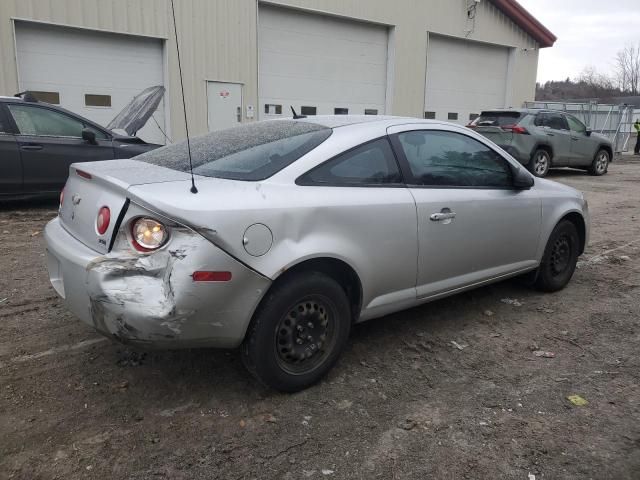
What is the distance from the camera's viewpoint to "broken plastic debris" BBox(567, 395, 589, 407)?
122 inches

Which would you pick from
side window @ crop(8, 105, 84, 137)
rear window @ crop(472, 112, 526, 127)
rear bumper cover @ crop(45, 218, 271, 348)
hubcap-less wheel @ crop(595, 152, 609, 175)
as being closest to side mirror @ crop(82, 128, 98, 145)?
side window @ crop(8, 105, 84, 137)

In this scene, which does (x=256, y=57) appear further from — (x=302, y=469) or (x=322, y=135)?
(x=302, y=469)

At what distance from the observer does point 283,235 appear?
284cm

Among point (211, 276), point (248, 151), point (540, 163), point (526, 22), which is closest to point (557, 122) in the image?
point (540, 163)

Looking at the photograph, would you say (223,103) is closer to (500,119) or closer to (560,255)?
(500,119)

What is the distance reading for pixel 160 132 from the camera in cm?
1229

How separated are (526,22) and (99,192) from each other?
19.3 metres

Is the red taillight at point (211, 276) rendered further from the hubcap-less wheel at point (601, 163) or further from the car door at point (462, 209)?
the hubcap-less wheel at point (601, 163)

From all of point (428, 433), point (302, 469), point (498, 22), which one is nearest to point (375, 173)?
point (428, 433)

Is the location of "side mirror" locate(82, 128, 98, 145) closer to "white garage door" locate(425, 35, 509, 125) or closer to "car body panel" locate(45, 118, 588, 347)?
"car body panel" locate(45, 118, 588, 347)

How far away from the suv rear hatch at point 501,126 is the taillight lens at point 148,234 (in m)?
11.2

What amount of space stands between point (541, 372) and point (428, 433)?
1.10 metres

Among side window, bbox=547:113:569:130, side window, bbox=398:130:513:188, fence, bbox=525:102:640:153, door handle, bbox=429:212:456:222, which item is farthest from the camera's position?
fence, bbox=525:102:640:153

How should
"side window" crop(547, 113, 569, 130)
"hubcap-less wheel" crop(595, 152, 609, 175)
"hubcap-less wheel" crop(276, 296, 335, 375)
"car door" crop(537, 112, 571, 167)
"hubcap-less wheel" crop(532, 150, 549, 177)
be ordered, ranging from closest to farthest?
"hubcap-less wheel" crop(276, 296, 335, 375) → "hubcap-less wheel" crop(532, 150, 549, 177) → "car door" crop(537, 112, 571, 167) → "side window" crop(547, 113, 569, 130) → "hubcap-less wheel" crop(595, 152, 609, 175)
